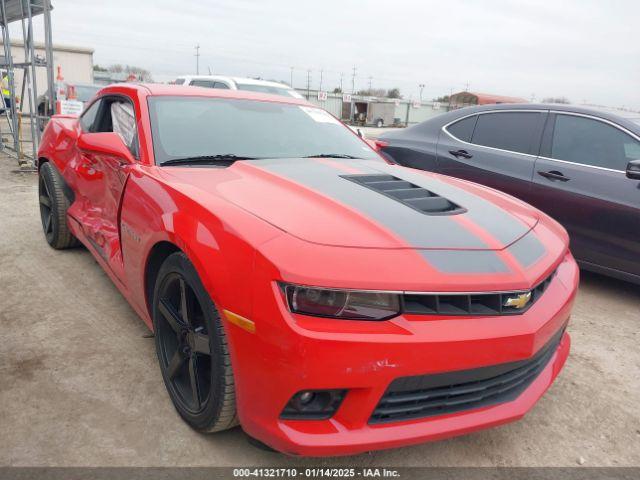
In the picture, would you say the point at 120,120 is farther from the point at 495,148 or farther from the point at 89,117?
the point at 495,148

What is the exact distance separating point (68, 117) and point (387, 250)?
146 inches

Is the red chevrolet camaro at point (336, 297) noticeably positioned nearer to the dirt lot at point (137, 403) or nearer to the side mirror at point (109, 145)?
the side mirror at point (109, 145)

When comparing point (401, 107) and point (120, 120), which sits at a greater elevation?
point (120, 120)

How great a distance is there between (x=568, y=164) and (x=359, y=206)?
2569 millimetres

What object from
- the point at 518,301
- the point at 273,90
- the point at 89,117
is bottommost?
the point at 518,301

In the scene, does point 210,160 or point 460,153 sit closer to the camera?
point 210,160

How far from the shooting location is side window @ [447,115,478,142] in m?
4.52

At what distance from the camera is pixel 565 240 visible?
229 centimetres

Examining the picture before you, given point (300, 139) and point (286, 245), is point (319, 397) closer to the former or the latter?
point (286, 245)

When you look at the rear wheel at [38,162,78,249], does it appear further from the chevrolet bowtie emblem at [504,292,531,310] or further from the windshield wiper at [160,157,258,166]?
the chevrolet bowtie emblem at [504,292,531,310]

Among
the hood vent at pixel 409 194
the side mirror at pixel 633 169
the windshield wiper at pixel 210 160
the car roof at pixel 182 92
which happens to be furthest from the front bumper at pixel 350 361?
the side mirror at pixel 633 169

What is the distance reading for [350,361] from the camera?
4.86ft

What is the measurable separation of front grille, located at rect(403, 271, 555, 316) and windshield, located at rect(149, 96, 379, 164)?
4.50 feet

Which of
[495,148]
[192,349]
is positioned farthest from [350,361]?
[495,148]
